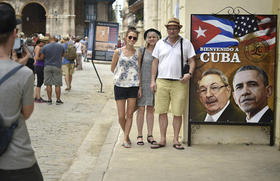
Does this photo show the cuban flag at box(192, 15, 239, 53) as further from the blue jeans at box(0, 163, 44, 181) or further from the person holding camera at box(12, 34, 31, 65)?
the blue jeans at box(0, 163, 44, 181)

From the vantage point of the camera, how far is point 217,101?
7109 mm

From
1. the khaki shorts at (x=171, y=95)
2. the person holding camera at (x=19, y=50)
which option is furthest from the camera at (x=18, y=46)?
the khaki shorts at (x=171, y=95)

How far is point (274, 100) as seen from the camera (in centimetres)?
711

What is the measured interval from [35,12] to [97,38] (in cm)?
3875

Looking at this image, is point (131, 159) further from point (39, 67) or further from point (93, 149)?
point (39, 67)

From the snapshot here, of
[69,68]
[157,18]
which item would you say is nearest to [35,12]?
[157,18]

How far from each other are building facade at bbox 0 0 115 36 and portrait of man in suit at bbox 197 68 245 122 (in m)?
40.2

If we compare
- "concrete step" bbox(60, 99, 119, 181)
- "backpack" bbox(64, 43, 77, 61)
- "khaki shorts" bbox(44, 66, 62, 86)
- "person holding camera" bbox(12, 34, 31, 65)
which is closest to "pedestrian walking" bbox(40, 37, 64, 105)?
"khaki shorts" bbox(44, 66, 62, 86)

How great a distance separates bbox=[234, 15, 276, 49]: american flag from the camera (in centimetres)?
700

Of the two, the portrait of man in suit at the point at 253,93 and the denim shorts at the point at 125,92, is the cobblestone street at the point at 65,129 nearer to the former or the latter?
the denim shorts at the point at 125,92

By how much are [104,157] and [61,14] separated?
137ft

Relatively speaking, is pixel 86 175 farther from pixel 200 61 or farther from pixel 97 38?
pixel 97 38

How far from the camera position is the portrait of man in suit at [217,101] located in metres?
7.09

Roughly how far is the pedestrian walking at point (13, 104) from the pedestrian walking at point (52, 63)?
31.0ft
